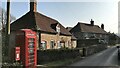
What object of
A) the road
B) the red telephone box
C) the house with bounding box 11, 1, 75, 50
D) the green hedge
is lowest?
the road

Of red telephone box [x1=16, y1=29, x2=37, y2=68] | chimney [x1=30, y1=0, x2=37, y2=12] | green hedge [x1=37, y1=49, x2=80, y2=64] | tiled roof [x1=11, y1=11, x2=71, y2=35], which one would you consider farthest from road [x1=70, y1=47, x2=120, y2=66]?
chimney [x1=30, y1=0, x2=37, y2=12]

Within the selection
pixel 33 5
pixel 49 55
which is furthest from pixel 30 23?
pixel 49 55

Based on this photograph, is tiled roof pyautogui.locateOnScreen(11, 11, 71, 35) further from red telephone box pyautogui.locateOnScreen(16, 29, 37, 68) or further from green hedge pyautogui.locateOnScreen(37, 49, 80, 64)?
red telephone box pyautogui.locateOnScreen(16, 29, 37, 68)

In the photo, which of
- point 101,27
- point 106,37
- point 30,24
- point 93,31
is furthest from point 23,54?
point 101,27

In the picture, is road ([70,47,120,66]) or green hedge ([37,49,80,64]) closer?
road ([70,47,120,66])

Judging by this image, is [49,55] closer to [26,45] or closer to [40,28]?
[40,28]

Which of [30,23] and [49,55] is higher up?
[30,23]

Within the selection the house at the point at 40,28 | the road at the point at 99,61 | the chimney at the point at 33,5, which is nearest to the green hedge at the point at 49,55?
the road at the point at 99,61

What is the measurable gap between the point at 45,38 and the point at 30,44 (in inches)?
1089

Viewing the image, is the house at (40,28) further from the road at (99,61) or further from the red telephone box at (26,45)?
the red telephone box at (26,45)

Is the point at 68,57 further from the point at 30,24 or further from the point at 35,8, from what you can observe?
the point at 35,8

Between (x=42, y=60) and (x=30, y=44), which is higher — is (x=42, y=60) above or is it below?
below

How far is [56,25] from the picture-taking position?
4603 cm


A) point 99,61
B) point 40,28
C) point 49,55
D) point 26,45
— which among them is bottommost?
point 99,61
